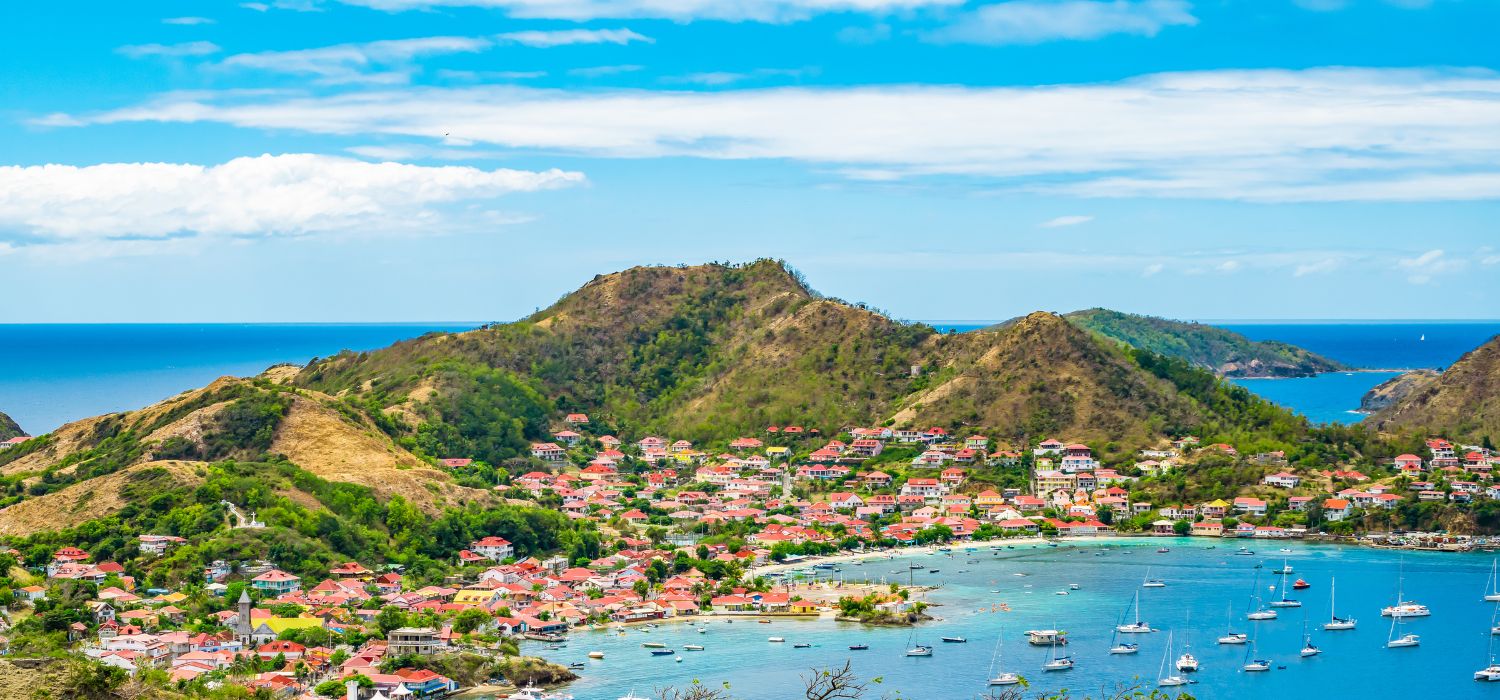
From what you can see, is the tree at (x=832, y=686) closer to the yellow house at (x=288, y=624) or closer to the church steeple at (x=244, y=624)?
A: the yellow house at (x=288, y=624)

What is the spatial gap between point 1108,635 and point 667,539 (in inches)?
1059

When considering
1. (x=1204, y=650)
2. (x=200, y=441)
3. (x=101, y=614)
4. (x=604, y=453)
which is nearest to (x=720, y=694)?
(x=1204, y=650)

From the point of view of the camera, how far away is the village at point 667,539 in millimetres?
56312

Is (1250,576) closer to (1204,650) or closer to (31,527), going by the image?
(1204,650)

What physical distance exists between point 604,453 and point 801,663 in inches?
2086

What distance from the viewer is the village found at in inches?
2217

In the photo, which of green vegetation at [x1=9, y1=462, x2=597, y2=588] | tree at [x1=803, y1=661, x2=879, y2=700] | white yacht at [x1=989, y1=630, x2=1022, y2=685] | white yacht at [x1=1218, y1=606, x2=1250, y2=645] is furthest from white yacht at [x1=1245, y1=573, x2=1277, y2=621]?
green vegetation at [x1=9, y1=462, x2=597, y2=588]

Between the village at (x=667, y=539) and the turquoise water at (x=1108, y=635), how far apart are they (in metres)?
3.86

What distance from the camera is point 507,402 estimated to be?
110m

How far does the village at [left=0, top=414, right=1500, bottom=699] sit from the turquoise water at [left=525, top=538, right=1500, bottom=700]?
152 inches

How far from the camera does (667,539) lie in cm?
8331

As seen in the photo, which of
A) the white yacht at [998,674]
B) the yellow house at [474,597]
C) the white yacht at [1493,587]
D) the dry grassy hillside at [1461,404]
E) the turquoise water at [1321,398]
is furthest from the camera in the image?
the turquoise water at [1321,398]

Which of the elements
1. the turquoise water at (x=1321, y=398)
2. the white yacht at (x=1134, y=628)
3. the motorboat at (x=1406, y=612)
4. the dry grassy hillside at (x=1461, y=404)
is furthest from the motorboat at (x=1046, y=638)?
the turquoise water at (x=1321, y=398)

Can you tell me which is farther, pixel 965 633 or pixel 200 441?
pixel 200 441
